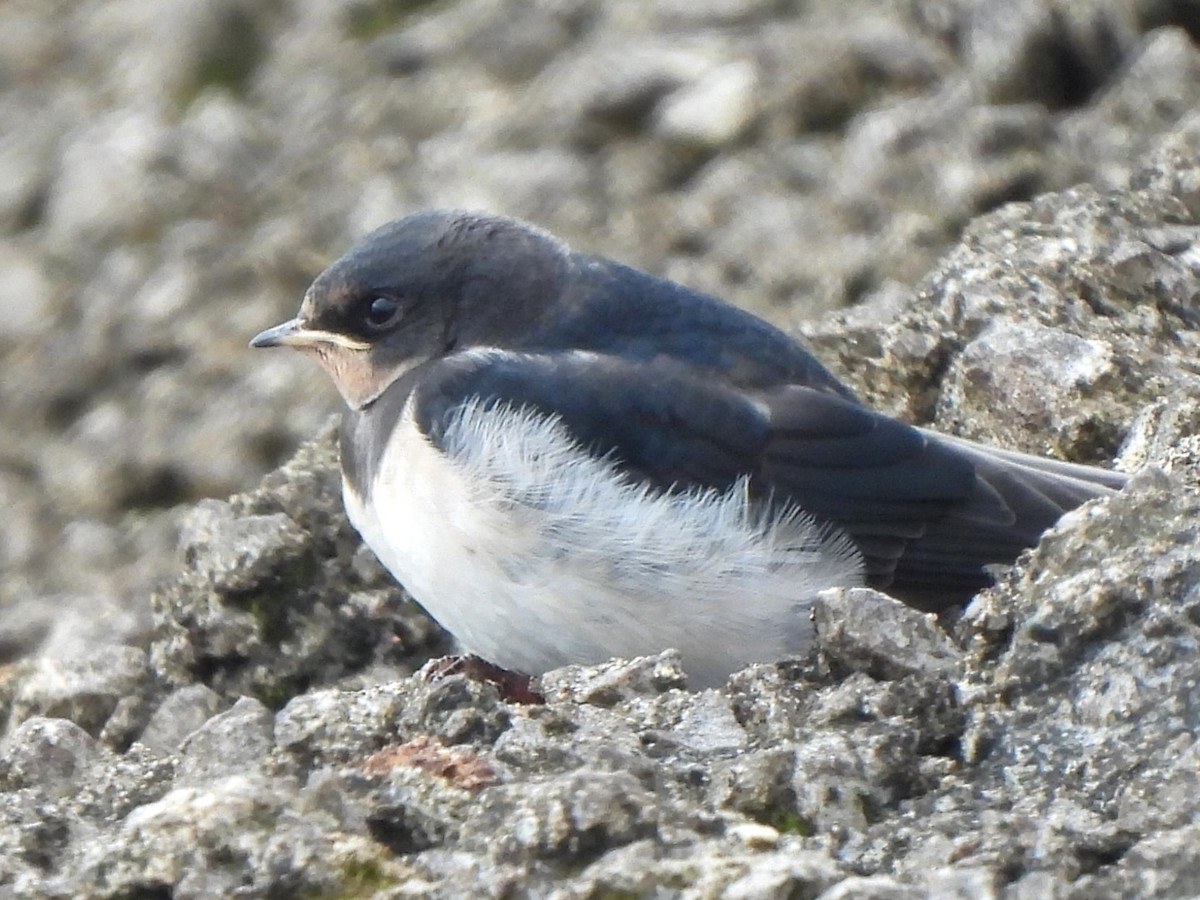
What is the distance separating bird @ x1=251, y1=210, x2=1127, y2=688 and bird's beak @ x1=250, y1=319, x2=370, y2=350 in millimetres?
400

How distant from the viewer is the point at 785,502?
4.90 metres

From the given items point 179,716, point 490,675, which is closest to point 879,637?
point 490,675

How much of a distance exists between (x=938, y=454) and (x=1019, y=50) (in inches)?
139

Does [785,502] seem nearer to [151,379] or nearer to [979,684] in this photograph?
[979,684]

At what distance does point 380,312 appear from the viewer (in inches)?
218

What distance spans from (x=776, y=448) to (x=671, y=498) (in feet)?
0.94

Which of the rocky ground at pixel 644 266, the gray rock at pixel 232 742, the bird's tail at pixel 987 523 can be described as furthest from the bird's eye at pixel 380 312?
the gray rock at pixel 232 742

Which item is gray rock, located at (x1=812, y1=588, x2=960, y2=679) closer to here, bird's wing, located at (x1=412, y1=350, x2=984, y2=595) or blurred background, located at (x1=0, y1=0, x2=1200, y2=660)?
bird's wing, located at (x1=412, y1=350, x2=984, y2=595)

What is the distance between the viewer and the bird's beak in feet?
18.4

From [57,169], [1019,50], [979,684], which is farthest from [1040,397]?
[57,169]

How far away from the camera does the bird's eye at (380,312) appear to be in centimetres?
552

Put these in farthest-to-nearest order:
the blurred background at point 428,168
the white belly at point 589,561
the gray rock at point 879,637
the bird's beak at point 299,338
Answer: the blurred background at point 428,168 < the bird's beak at point 299,338 < the white belly at point 589,561 < the gray rock at point 879,637

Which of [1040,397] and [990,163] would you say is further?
[990,163]

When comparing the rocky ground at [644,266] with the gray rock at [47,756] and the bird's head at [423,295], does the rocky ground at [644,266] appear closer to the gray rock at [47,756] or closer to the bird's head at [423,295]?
the gray rock at [47,756]
